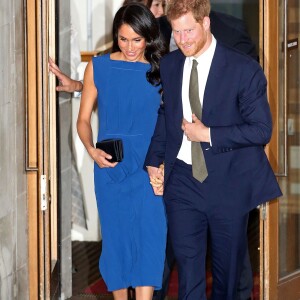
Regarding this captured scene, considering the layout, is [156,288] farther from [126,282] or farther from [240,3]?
[240,3]

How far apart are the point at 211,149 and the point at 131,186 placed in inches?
28.0

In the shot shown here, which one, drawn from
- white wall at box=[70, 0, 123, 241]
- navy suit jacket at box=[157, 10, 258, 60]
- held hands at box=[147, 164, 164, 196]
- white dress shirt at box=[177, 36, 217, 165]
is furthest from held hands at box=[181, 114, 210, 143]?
white wall at box=[70, 0, 123, 241]

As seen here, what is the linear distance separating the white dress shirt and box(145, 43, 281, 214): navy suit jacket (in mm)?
22

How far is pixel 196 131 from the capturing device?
4.18 m

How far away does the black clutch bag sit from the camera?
4750 mm

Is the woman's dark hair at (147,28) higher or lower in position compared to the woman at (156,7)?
lower

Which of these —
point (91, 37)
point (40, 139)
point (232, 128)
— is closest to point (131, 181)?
point (40, 139)

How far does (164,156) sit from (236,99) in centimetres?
47

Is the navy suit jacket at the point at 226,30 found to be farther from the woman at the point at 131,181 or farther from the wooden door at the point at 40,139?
the wooden door at the point at 40,139

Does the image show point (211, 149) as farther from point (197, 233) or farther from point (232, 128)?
point (197, 233)

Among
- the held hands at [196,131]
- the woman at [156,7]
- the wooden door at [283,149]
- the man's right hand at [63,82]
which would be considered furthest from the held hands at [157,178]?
the woman at [156,7]

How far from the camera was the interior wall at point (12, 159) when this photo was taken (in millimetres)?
4809

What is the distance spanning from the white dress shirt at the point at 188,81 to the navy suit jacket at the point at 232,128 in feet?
0.07

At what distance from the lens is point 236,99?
4.25 metres
